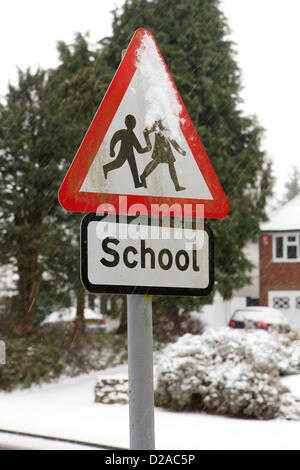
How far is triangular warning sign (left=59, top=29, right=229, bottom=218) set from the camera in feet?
7.39

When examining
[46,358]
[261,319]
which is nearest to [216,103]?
[261,319]

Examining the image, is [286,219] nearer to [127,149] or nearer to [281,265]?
[281,265]

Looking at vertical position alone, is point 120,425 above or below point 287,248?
below

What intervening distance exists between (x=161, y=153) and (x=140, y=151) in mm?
82

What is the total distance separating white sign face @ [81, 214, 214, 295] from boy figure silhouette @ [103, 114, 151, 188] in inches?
6.7

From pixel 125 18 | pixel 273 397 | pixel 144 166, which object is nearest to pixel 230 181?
pixel 125 18

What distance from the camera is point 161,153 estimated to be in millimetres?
2316

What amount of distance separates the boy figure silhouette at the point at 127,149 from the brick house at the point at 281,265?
32.1 metres

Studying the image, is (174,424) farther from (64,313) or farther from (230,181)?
(230,181)

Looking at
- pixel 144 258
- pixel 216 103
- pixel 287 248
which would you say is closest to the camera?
pixel 144 258

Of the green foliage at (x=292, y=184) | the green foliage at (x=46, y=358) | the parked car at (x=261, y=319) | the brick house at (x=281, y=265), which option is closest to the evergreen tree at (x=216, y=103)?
the parked car at (x=261, y=319)

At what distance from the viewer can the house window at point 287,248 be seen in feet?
113

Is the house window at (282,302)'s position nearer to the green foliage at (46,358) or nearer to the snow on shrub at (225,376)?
the green foliage at (46,358)

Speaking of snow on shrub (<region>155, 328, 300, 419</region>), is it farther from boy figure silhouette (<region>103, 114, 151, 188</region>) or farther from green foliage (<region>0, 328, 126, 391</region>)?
boy figure silhouette (<region>103, 114, 151, 188</region>)
